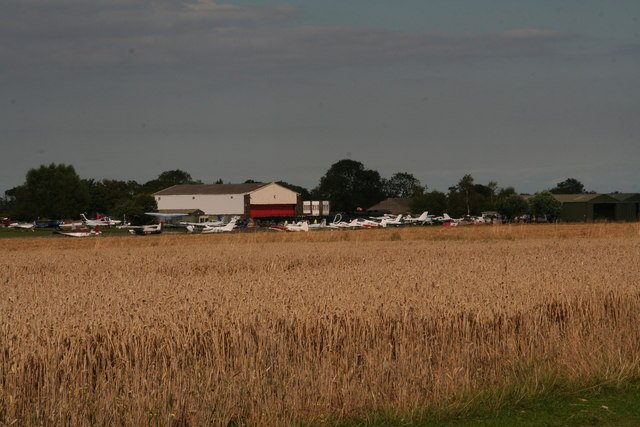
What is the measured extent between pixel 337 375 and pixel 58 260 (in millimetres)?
21230

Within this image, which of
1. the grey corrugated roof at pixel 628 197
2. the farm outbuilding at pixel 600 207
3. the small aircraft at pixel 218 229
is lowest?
the small aircraft at pixel 218 229

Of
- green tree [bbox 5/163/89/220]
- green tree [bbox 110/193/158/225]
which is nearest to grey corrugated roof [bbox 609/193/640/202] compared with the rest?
green tree [bbox 110/193/158/225]

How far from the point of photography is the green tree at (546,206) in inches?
5153

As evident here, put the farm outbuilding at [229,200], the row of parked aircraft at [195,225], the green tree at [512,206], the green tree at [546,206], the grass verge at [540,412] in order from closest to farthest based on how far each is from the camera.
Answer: the grass verge at [540,412]
the row of parked aircraft at [195,225]
the green tree at [546,206]
the green tree at [512,206]
the farm outbuilding at [229,200]

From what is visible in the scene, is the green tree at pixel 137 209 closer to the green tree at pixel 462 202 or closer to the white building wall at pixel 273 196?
the white building wall at pixel 273 196

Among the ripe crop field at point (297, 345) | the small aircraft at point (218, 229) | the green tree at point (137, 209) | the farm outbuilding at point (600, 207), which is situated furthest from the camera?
the farm outbuilding at point (600, 207)

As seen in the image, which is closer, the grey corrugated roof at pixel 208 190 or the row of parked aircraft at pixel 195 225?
the row of parked aircraft at pixel 195 225

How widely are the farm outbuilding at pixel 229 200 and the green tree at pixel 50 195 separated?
1382cm

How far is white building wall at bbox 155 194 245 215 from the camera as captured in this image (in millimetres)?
154750

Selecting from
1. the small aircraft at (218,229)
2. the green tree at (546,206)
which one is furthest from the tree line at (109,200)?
the small aircraft at (218,229)

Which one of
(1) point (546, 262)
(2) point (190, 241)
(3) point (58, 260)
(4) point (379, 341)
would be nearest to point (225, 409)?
(4) point (379, 341)

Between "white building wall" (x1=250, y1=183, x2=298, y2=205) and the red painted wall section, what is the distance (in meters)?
0.75

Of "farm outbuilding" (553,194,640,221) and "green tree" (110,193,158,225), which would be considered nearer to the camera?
"green tree" (110,193,158,225)

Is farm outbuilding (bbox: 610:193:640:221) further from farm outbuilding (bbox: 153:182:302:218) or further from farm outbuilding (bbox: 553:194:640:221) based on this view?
farm outbuilding (bbox: 153:182:302:218)
